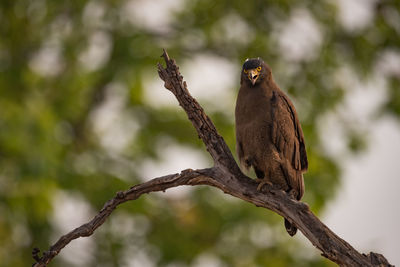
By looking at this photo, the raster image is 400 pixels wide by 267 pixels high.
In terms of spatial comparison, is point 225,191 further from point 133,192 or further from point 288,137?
point 288,137

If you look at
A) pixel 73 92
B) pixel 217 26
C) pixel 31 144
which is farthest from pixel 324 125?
pixel 31 144

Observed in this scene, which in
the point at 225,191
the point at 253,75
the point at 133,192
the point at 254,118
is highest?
the point at 253,75

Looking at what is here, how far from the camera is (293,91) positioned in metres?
13.3

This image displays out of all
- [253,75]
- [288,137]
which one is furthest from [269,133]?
[253,75]

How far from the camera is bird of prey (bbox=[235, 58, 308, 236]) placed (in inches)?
234

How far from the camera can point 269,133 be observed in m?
5.95

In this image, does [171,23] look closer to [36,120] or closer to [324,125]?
[324,125]

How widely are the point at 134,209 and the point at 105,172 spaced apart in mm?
1176

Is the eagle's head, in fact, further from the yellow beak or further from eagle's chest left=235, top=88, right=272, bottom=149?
eagle's chest left=235, top=88, right=272, bottom=149

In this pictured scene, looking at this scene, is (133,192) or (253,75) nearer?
(133,192)

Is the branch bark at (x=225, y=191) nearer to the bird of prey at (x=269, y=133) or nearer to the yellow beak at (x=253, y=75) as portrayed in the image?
the bird of prey at (x=269, y=133)

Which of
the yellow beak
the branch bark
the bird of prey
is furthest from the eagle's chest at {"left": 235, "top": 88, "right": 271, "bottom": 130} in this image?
the branch bark

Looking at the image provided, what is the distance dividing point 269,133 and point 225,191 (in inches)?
37.1

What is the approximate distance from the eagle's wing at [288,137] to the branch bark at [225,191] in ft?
2.60
